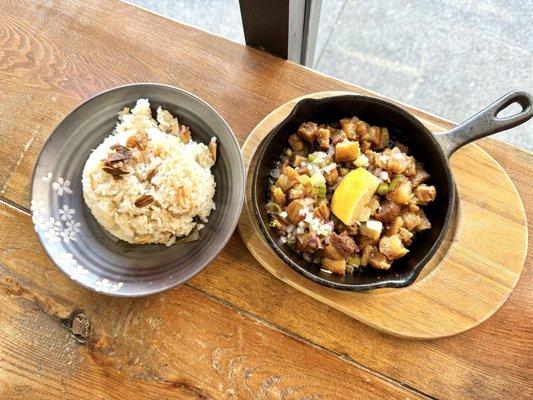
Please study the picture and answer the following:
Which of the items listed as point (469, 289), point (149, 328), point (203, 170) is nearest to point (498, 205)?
point (469, 289)

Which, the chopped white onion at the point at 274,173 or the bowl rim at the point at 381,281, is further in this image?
the chopped white onion at the point at 274,173

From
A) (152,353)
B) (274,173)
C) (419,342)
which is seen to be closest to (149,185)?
(274,173)

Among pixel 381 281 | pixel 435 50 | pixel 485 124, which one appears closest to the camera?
pixel 381 281

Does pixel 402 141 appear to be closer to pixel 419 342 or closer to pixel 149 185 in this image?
pixel 419 342

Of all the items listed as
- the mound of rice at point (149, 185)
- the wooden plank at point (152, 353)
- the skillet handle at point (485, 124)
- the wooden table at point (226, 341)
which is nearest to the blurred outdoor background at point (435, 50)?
the wooden table at point (226, 341)

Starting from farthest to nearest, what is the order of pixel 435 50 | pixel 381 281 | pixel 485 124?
pixel 435 50 → pixel 485 124 → pixel 381 281

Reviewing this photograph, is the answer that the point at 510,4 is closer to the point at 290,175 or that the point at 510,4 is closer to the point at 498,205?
the point at 498,205

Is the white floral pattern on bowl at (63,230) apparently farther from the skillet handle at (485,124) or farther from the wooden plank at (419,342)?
the skillet handle at (485,124)
